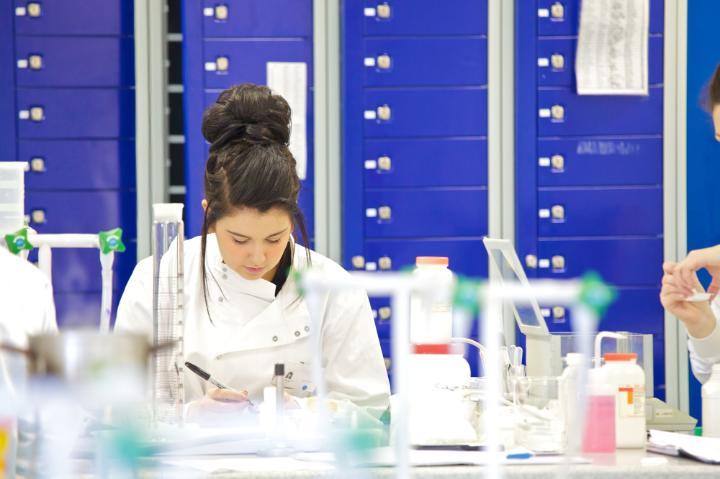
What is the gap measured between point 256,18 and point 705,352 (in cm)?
231

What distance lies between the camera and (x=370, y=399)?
89.3 inches

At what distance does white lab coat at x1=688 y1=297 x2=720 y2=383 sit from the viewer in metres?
2.23

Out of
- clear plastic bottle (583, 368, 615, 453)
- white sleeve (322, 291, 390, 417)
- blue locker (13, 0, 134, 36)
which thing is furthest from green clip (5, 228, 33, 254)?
blue locker (13, 0, 134, 36)

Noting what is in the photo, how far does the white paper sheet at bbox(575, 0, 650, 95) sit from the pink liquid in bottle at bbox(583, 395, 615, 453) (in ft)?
8.22

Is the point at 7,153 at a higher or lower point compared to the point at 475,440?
higher

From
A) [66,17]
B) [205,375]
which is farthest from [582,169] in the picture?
[205,375]

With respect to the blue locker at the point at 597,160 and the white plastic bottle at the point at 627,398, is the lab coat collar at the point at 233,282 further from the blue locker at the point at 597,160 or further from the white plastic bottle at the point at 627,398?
the blue locker at the point at 597,160

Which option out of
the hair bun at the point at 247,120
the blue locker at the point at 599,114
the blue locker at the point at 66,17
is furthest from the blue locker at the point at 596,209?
the hair bun at the point at 247,120

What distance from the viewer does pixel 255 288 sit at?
2.29 metres

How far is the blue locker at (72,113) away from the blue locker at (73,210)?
21cm

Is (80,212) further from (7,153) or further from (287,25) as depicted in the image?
(287,25)

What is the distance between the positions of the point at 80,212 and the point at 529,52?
1.70 meters

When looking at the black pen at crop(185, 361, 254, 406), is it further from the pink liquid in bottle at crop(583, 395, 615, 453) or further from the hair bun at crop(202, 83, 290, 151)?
the pink liquid in bottle at crop(583, 395, 615, 453)

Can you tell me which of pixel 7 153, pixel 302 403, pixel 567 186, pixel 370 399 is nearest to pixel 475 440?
pixel 302 403
